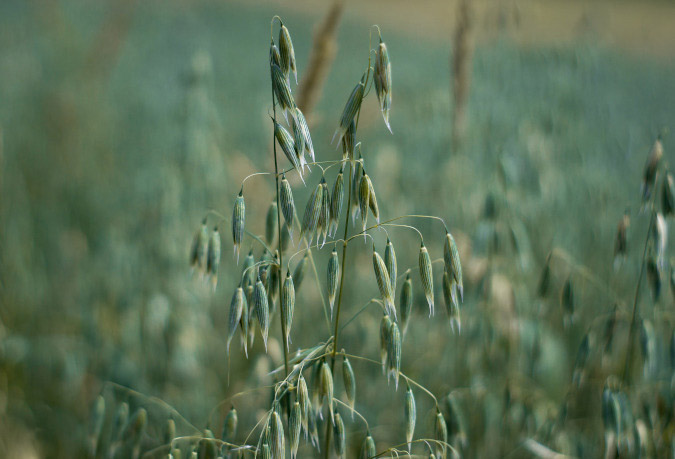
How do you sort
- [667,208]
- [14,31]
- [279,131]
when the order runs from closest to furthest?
[279,131] < [667,208] < [14,31]

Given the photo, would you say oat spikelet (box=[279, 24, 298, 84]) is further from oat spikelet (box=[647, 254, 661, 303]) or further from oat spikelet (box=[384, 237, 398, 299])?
oat spikelet (box=[647, 254, 661, 303])

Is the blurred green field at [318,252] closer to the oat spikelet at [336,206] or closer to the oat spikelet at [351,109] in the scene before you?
the oat spikelet at [336,206]

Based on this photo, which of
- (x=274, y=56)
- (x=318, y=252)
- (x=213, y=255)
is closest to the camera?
(x=274, y=56)

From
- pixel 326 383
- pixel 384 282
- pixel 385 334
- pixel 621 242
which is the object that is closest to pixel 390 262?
pixel 384 282

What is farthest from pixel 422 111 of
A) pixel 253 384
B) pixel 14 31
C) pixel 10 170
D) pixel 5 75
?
pixel 14 31

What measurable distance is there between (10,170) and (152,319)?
211 cm

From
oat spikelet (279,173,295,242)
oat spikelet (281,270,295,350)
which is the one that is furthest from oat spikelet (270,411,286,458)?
oat spikelet (279,173,295,242)

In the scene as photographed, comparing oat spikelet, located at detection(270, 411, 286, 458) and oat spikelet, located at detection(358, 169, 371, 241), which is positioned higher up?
oat spikelet, located at detection(358, 169, 371, 241)

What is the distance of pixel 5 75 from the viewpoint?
453cm

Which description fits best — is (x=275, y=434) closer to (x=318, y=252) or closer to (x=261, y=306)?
(x=261, y=306)

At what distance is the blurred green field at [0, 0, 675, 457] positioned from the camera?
1754mm

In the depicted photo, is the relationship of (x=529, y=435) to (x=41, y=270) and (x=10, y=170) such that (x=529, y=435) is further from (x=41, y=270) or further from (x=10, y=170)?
(x=10, y=170)

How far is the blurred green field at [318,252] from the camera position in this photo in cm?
175

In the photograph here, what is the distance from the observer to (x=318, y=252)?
8.84ft
